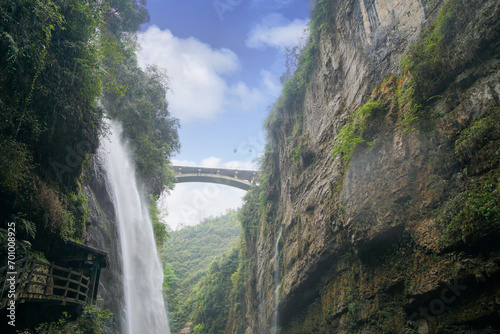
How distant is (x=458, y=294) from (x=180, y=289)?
42.7m

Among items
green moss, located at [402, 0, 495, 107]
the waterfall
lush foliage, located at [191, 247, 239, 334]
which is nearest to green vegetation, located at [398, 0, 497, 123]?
green moss, located at [402, 0, 495, 107]

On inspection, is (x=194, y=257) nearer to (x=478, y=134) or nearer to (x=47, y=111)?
(x=47, y=111)

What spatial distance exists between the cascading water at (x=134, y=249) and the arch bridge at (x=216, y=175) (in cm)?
1626

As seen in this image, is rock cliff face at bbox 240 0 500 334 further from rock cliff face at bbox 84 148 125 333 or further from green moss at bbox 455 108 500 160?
rock cliff face at bbox 84 148 125 333

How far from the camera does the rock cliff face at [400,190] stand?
579 centimetres

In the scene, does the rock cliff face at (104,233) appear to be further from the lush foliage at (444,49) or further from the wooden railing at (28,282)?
the lush foliage at (444,49)

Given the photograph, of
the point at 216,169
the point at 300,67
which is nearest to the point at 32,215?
the point at 300,67

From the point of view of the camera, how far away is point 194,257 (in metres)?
55.5

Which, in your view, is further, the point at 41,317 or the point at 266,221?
the point at 266,221

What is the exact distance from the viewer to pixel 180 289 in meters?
42.1

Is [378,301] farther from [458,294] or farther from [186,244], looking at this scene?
[186,244]

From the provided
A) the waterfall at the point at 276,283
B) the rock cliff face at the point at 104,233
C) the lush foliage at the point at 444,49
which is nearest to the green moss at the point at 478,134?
the lush foliage at the point at 444,49

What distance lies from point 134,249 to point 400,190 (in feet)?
43.3

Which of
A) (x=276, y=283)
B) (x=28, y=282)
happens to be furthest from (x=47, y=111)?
(x=276, y=283)
